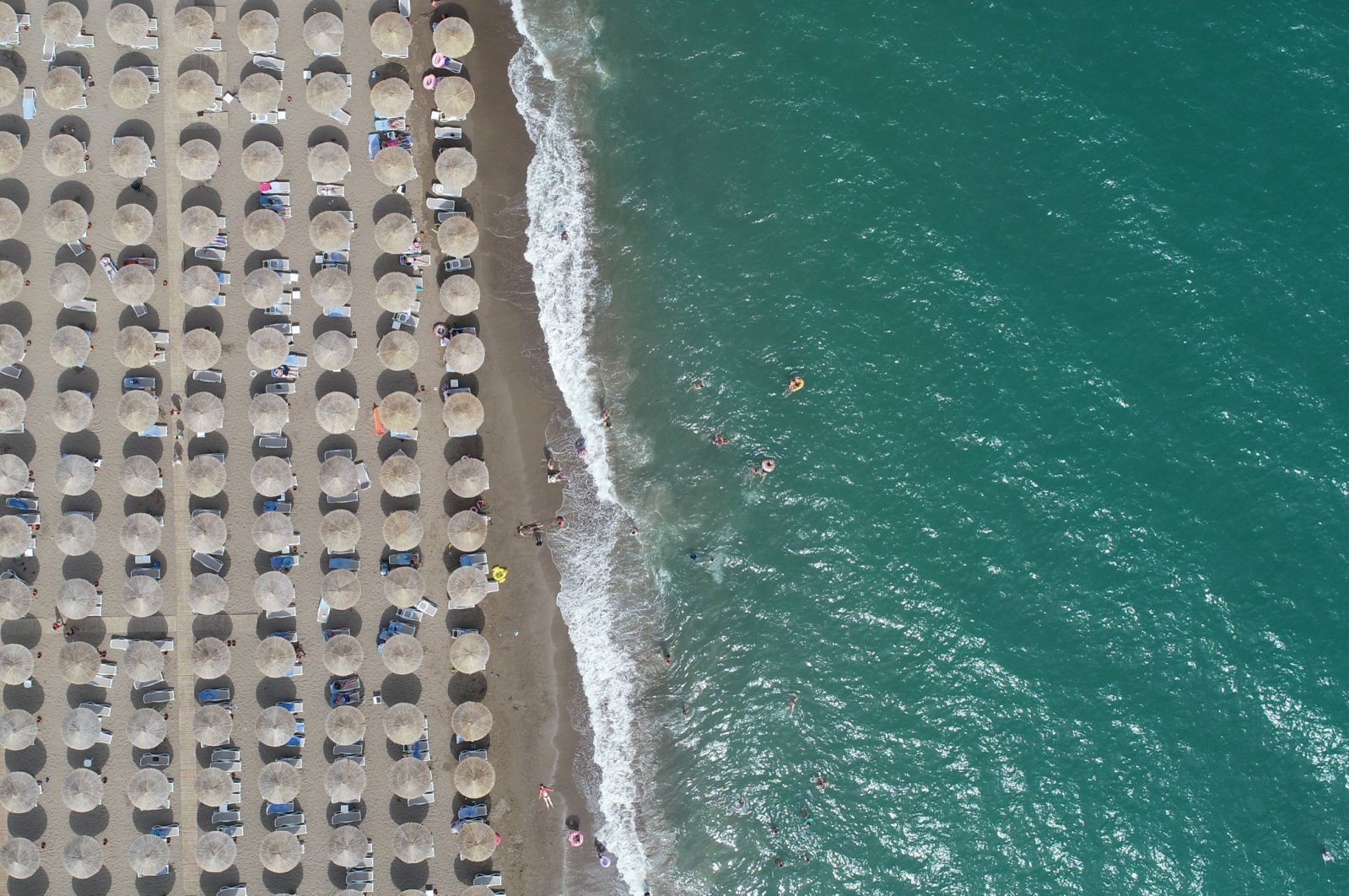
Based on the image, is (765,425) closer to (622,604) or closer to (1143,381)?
(622,604)

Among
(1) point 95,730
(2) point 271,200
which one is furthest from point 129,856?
(2) point 271,200

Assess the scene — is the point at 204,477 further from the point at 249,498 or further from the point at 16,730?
the point at 16,730

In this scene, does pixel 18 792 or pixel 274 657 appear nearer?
pixel 18 792

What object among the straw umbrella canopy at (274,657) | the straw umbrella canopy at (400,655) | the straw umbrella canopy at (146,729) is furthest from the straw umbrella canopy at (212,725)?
the straw umbrella canopy at (400,655)

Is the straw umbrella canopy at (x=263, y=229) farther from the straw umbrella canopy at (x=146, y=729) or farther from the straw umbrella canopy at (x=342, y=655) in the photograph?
the straw umbrella canopy at (x=146, y=729)

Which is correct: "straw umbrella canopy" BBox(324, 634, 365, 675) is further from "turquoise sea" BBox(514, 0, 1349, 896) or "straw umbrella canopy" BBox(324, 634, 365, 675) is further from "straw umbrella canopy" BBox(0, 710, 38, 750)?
"straw umbrella canopy" BBox(0, 710, 38, 750)

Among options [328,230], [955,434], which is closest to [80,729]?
[328,230]
